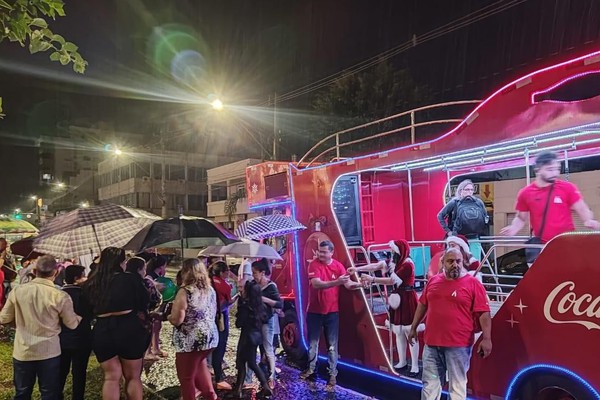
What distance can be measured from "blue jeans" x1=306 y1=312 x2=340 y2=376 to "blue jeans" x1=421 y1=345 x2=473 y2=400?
5.61 feet

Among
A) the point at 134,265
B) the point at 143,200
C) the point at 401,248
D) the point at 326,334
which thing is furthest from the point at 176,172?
the point at 401,248

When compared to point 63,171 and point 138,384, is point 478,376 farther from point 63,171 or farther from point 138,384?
point 63,171

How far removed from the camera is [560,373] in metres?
3.70

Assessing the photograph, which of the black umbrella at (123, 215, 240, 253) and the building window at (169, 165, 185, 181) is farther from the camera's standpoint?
the building window at (169, 165, 185, 181)

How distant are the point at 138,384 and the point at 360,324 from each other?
8.78ft

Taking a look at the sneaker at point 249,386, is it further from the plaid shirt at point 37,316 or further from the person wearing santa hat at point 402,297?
the plaid shirt at point 37,316

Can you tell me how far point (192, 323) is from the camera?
15.5 feet

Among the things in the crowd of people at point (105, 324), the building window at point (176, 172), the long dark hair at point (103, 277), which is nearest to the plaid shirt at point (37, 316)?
the crowd of people at point (105, 324)

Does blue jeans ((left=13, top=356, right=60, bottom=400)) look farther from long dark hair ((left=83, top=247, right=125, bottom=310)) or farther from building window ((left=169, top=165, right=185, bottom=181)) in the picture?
building window ((left=169, top=165, right=185, bottom=181))

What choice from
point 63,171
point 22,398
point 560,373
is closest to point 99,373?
point 22,398

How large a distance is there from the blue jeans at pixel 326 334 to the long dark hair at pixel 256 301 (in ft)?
2.44

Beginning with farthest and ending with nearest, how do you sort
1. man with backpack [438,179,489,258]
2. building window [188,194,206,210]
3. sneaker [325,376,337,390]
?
building window [188,194,206,210] < sneaker [325,376,337,390] < man with backpack [438,179,489,258]

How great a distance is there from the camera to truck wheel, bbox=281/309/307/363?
7.09m

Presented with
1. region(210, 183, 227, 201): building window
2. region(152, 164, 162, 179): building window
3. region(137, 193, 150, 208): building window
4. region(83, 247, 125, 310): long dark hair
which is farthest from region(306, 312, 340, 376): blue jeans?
region(137, 193, 150, 208): building window
